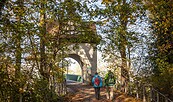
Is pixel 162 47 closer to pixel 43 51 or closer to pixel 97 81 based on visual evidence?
pixel 97 81

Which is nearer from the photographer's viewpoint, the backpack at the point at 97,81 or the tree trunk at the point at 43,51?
the tree trunk at the point at 43,51

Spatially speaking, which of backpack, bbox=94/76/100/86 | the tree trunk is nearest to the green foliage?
backpack, bbox=94/76/100/86

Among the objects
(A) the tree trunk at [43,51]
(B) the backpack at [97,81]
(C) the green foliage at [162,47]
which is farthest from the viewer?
(B) the backpack at [97,81]

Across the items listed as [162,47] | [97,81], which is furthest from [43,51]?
[162,47]

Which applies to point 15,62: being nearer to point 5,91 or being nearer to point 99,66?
point 5,91

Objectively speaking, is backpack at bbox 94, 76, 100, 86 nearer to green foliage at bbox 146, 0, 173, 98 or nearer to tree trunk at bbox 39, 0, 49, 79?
green foliage at bbox 146, 0, 173, 98

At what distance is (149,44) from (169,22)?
588 cm

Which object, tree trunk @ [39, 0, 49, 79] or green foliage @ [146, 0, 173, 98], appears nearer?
tree trunk @ [39, 0, 49, 79]

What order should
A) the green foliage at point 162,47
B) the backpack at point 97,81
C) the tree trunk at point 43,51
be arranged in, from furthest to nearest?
the backpack at point 97,81 → the green foliage at point 162,47 → the tree trunk at point 43,51

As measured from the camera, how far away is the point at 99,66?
2744cm

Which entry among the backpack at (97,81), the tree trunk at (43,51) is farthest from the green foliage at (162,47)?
the tree trunk at (43,51)

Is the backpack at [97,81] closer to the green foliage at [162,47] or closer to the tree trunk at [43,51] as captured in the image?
the green foliage at [162,47]

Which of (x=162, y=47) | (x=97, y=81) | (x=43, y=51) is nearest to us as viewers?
(x=43, y=51)

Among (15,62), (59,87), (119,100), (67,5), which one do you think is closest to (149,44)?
(119,100)
